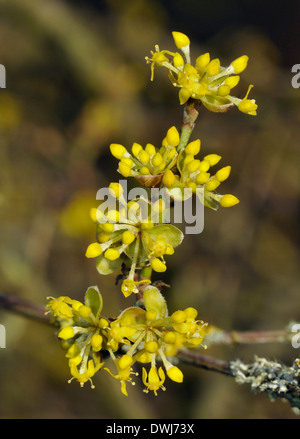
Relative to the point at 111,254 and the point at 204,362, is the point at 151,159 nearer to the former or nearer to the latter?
the point at 111,254

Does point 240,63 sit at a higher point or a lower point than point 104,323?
higher

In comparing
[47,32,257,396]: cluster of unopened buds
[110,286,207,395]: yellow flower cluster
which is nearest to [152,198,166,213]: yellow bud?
[47,32,257,396]: cluster of unopened buds

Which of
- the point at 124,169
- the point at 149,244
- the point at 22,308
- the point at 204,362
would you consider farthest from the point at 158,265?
the point at 22,308

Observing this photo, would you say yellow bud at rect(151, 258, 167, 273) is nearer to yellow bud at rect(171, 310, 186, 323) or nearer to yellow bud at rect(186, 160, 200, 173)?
yellow bud at rect(171, 310, 186, 323)

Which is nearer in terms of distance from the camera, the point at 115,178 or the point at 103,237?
the point at 103,237

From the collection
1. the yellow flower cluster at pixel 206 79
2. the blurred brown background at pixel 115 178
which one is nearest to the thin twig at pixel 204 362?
the yellow flower cluster at pixel 206 79

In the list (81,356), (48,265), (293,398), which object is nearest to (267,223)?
(48,265)
